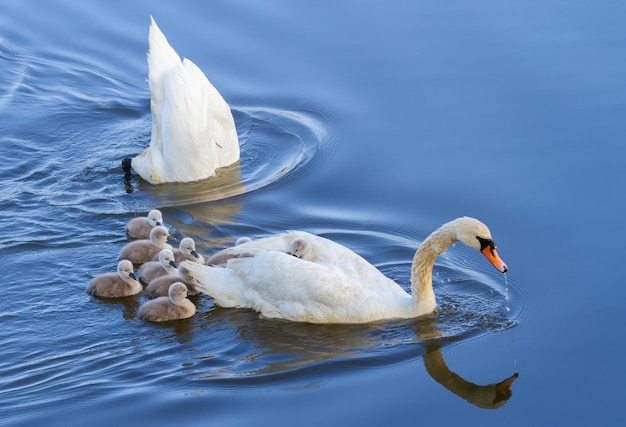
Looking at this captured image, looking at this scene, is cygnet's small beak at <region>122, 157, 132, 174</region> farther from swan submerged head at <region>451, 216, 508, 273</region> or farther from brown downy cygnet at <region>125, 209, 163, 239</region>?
swan submerged head at <region>451, 216, 508, 273</region>

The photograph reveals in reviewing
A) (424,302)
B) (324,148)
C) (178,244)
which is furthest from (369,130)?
(424,302)

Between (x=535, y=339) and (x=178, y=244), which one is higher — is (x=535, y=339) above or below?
below

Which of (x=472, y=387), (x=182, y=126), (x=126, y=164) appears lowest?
(x=472, y=387)

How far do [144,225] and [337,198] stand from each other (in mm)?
2143

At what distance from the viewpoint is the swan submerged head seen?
10.1m

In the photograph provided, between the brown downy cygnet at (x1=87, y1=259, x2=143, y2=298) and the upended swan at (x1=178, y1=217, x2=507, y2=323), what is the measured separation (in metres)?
0.77

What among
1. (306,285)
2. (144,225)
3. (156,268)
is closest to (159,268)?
(156,268)

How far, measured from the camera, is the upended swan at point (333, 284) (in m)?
10.4

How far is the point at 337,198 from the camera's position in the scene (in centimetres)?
1277

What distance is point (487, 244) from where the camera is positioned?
10133 millimetres

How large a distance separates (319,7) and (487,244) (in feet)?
25.1

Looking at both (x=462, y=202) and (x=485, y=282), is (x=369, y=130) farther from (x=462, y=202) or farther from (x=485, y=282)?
(x=485, y=282)

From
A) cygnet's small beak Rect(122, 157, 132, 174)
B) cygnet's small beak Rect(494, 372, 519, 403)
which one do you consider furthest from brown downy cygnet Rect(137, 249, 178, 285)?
cygnet's small beak Rect(494, 372, 519, 403)

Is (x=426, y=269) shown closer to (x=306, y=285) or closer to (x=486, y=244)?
(x=486, y=244)
